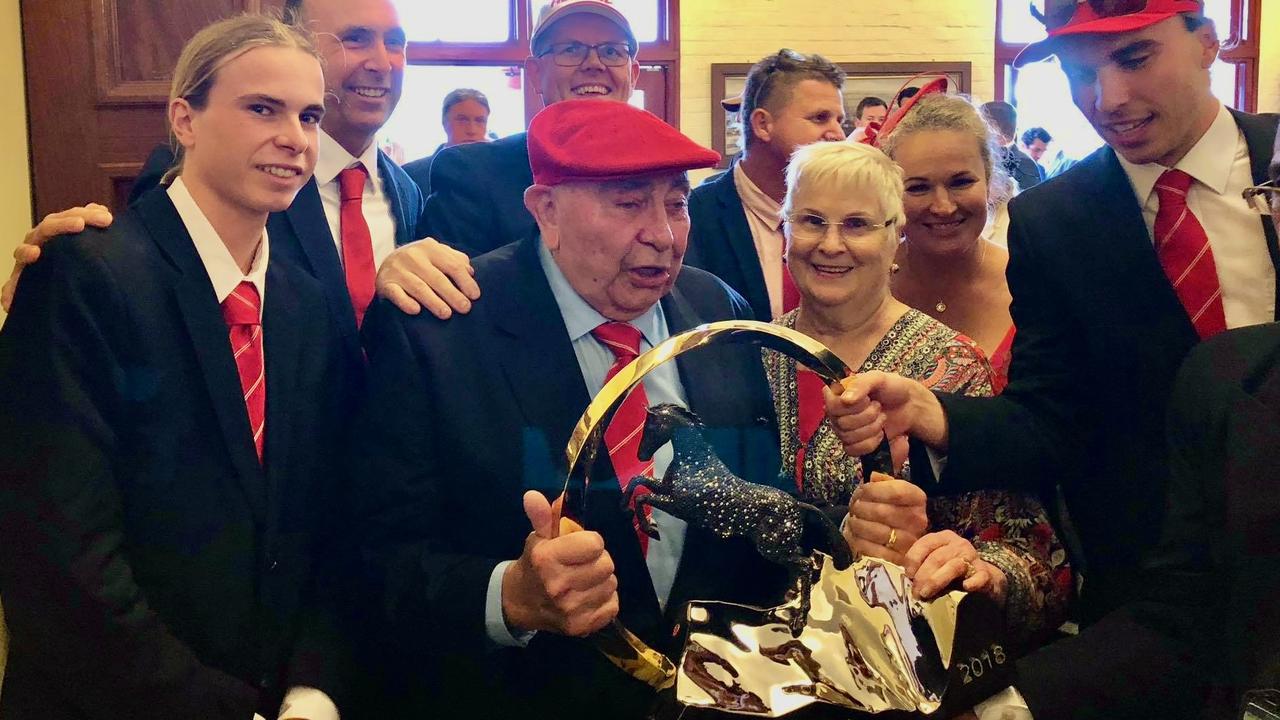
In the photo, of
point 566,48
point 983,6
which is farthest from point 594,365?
point 983,6

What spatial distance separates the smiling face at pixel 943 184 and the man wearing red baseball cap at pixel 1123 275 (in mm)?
285

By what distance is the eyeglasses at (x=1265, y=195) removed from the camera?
1394 millimetres

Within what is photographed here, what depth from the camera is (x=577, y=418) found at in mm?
1486

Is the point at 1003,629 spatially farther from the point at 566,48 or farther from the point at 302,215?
the point at 566,48

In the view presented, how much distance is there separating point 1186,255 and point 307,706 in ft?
4.96

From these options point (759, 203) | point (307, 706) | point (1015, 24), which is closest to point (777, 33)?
point (1015, 24)

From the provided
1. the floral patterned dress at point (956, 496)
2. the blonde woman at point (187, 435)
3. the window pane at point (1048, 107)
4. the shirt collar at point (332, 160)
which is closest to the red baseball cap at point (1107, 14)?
the floral patterned dress at point (956, 496)

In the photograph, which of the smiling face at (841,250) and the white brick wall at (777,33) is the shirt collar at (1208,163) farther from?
the white brick wall at (777,33)

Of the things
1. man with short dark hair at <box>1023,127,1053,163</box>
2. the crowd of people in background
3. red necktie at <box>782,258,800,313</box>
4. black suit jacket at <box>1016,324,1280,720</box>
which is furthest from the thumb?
man with short dark hair at <box>1023,127,1053,163</box>

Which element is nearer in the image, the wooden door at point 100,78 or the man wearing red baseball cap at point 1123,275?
the man wearing red baseball cap at point 1123,275

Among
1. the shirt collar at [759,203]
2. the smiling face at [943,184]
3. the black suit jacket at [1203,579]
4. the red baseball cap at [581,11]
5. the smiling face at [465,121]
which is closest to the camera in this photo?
the black suit jacket at [1203,579]

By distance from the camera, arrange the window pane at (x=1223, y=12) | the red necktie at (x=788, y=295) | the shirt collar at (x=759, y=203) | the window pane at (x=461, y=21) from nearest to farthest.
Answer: the red necktie at (x=788, y=295) → the shirt collar at (x=759, y=203) → the window pane at (x=461, y=21) → the window pane at (x=1223, y=12)

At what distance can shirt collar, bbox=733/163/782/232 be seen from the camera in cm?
275

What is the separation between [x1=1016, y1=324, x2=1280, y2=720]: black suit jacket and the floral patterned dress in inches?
4.9
